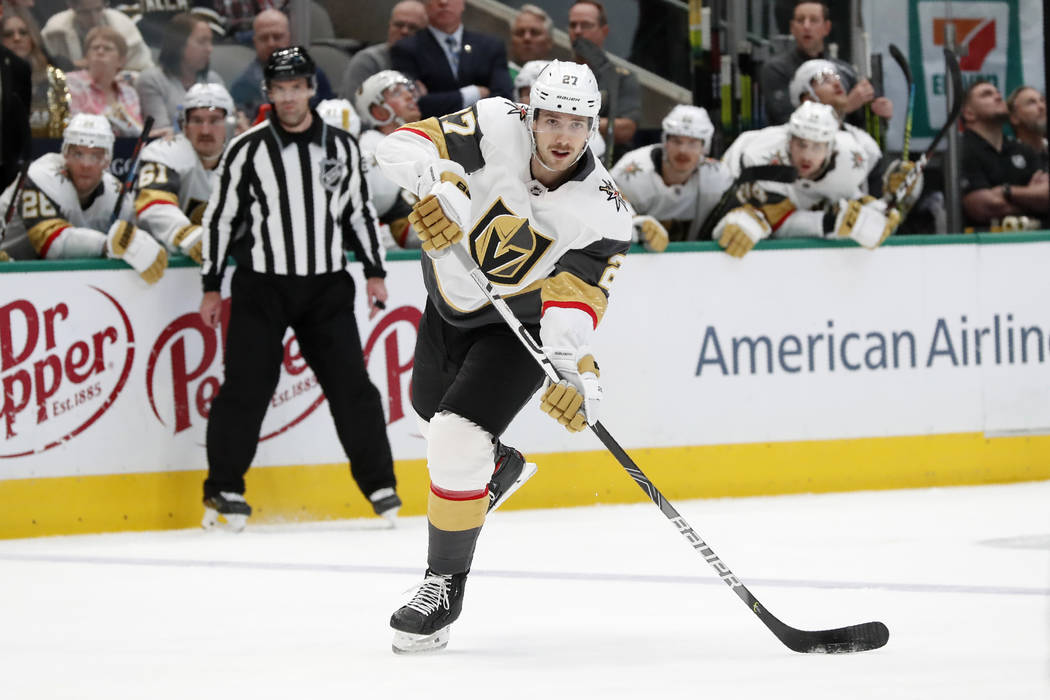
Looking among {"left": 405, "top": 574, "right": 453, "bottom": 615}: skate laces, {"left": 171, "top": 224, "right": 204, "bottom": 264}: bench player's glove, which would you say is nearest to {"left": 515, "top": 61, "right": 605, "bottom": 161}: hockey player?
{"left": 171, "top": 224, "right": 204, "bottom": 264}: bench player's glove

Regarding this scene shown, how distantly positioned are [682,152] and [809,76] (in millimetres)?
795

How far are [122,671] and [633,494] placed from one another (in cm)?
279

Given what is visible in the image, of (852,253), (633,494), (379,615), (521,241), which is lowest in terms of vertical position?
(633,494)

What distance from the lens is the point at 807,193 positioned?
5809 millimetres

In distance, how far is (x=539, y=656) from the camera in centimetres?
317

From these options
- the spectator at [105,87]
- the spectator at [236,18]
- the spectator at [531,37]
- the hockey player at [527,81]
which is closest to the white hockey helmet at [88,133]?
the spectator at [105,87]

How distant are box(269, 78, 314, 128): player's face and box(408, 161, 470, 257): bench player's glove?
1.93m

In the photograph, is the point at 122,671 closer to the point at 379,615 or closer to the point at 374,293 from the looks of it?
the point at 379,615

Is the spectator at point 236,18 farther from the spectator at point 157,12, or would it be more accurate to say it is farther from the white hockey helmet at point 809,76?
the white hockey helmet at point 809,76

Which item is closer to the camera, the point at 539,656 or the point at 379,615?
the point at 539,656

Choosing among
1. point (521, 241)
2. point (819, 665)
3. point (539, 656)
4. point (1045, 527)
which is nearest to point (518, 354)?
point (521, 241)

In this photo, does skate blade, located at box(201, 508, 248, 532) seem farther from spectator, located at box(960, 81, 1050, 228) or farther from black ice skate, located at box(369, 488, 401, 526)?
spectator, located at box(960, 81, 1050, 228)

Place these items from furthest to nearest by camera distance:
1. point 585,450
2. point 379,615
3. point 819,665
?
point 585,450 < point 379,615 < point 819,665

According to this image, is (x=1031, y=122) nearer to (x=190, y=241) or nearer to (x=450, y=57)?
(x=450, y=57)
